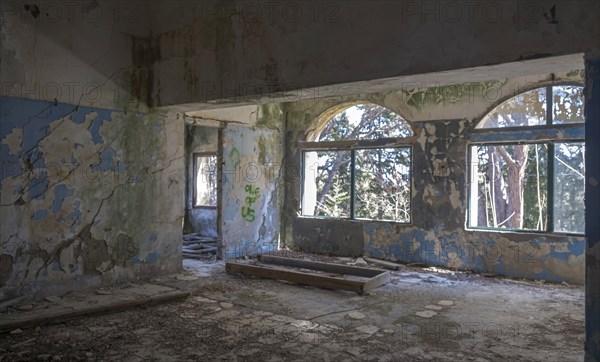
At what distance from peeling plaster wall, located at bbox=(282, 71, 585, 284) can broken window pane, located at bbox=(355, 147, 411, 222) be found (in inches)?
96.4

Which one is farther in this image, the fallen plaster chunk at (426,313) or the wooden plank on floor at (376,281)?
the wooden plank on floor at (376,281)

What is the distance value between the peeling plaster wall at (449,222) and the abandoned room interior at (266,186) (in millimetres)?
26

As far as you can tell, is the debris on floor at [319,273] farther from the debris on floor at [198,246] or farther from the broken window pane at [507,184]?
the broken window pane at [507,184]

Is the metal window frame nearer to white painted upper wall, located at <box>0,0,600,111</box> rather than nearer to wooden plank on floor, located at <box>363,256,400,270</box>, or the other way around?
wooden plank on floor, located at <box>363,256,400,270</box>

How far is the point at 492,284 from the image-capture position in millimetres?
5535

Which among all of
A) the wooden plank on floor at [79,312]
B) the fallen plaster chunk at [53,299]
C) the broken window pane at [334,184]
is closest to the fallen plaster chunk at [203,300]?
the wooden plank on floor at [79,312]

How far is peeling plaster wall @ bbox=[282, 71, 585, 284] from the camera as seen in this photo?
Answer: 18.6ft

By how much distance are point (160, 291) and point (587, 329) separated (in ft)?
12.5

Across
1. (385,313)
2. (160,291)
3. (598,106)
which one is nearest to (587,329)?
(598,106)

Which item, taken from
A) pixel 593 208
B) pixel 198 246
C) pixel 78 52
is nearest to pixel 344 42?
pixel 593 208

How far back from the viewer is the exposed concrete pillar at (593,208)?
285 cm

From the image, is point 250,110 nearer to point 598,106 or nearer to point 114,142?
point 114,142

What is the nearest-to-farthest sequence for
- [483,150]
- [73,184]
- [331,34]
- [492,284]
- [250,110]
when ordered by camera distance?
[331,34] < [73,184] < [492,284] < [250,110] < [483,150]

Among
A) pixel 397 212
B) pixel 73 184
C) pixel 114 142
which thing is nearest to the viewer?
pixel 73 184
